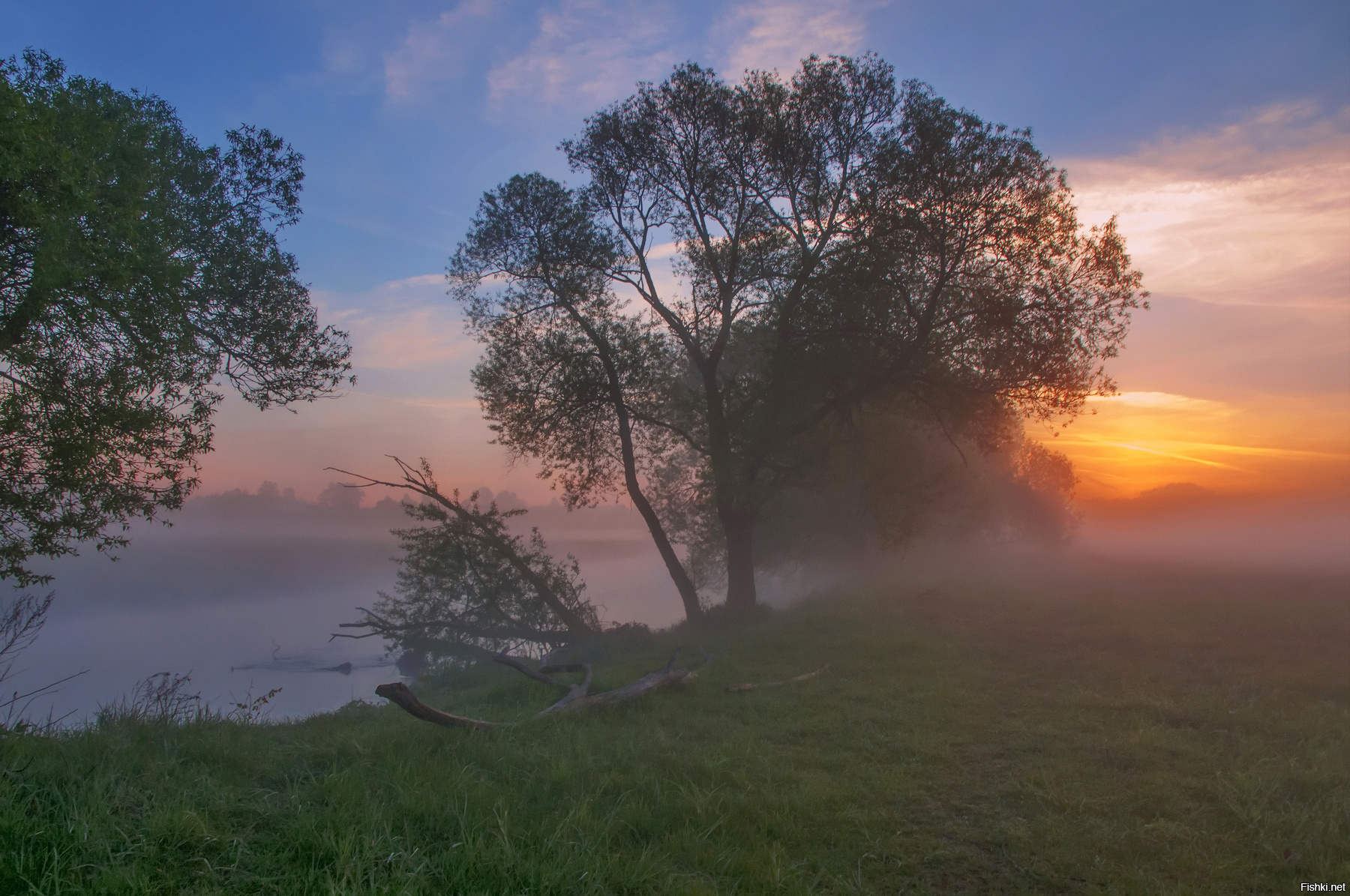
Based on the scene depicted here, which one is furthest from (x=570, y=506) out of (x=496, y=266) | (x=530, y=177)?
(x=530, y=177)

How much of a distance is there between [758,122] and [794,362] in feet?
21.0

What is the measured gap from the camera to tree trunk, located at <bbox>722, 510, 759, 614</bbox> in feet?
70.0

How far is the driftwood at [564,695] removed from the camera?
24.5 feet

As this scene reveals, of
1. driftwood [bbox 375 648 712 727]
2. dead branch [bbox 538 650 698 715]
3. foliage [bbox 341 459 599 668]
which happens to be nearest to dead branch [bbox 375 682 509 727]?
driftwood [bbox 375 648 712 727]

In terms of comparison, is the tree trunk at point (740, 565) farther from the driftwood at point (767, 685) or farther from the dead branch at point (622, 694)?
the dead branch at point (622, 694)

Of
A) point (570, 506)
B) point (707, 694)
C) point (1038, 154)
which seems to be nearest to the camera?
point (707, 694)

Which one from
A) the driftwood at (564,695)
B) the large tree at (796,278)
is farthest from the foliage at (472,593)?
the driftwood at (564,695)

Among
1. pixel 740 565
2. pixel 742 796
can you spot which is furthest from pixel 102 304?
pixel 740 565

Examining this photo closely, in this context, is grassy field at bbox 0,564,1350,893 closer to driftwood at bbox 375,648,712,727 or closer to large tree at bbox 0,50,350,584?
driftwood at bbox 375,648,712,727

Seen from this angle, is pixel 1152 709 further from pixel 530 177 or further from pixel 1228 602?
pixel 530 177

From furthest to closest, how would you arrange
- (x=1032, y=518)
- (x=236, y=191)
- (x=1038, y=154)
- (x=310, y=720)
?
(x=1032, y=518)
(x=1038, y=154)
(x=236, y=191)
(x=310, y=720)

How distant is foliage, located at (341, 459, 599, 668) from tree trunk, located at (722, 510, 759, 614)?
4.47 meters

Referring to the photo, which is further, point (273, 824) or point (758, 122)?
point (758, 122)

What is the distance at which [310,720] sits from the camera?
10195 millimetres
